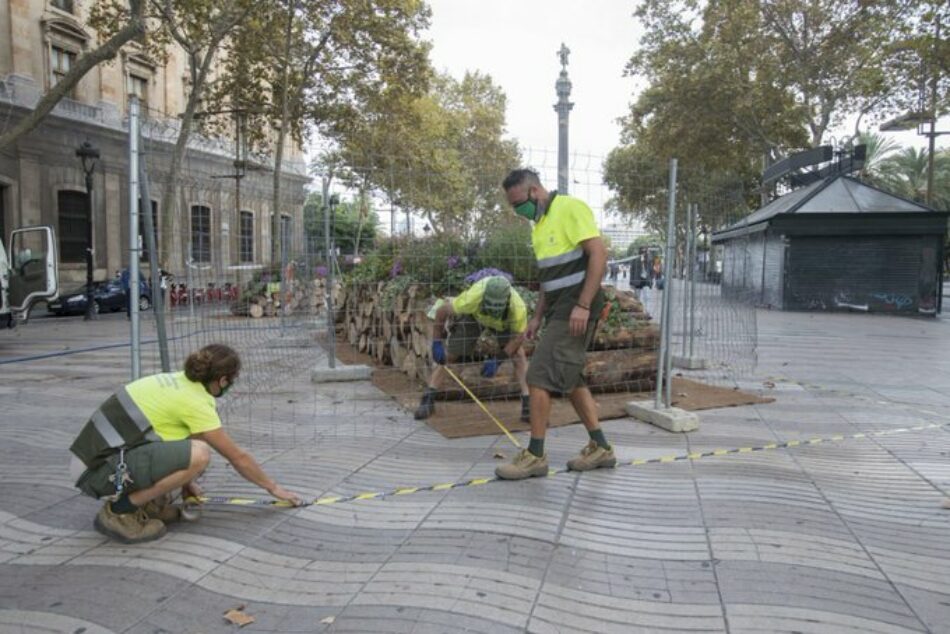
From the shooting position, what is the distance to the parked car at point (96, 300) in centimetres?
1886

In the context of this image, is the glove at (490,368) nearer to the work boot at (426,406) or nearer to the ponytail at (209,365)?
the work boot at (426,406)

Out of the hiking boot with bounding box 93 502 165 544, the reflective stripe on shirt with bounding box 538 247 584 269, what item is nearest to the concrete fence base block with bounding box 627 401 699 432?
the reflective stripe on shirt with bounding box 538 247 584 269

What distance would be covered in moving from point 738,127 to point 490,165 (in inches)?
814

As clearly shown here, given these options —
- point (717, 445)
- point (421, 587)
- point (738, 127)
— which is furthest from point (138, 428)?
point (738, 127)

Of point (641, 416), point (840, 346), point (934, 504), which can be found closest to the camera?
point (934, 504)

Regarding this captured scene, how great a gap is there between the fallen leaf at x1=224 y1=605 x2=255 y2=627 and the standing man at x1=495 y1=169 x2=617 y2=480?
1.78 m

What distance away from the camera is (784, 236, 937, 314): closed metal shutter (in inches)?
690

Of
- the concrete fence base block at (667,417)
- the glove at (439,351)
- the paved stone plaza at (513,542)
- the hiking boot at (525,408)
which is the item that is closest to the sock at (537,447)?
the paved stone plaza at (513,542)

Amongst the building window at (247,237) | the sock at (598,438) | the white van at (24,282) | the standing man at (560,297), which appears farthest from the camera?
the white van at (24,282)

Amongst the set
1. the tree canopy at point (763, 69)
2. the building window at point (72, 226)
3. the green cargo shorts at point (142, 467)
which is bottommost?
the green cargo shorts at point (142, 467)

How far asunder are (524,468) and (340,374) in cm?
394

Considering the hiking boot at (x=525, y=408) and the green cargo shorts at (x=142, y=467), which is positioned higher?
the green cargo shorts at (x=142, y=467)

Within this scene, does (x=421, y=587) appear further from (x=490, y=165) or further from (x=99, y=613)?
(x=490, y=165)

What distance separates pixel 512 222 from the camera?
6.58m
